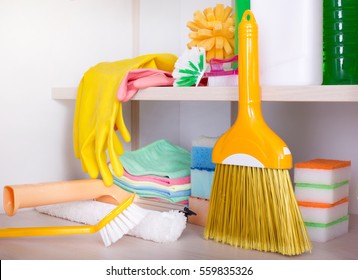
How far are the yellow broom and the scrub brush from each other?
144mm

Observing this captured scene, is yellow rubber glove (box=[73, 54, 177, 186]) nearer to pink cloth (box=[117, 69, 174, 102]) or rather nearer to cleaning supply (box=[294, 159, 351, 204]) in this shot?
pink cloth (box=[117, 69, 174, 102])

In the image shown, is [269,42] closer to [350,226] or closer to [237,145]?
[237,145]

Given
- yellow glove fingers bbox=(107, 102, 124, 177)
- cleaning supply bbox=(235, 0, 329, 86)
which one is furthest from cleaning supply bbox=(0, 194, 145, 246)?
cleaning supply bbox=(235, 0, 329, 86)

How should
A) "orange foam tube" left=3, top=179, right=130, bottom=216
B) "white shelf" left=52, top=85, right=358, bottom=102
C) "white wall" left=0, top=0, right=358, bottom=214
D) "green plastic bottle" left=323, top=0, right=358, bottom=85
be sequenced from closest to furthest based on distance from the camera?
1. "white shelf" left=52, top=85, right=358, bottom=102
2. "green plastic bottle" left=323, top=0, right=358, bottom=85
3. "orange foam tube" left=3, top=179, right=130, bottom=216
4. "white wall" left=0, top=0, right=358, bottom=214

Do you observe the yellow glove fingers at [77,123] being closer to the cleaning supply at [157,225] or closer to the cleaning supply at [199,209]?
the cleaning supply at [157,225]

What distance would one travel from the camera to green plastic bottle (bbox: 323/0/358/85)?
3.68 ft

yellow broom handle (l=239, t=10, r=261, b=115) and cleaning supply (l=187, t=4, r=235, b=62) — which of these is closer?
yellow broom handle (l=239, t=10, r=261, b=115)

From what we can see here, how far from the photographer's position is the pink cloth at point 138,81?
4.12 feet

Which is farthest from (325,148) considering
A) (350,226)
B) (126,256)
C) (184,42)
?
(126,256)

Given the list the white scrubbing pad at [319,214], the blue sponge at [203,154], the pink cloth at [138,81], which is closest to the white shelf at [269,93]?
the pink cloth at [138,81]

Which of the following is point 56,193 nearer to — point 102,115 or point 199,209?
point 102,115

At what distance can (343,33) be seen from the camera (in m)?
1.13

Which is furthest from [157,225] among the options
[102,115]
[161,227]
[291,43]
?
[291,43]

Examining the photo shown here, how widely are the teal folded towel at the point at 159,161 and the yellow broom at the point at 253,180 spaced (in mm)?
244
